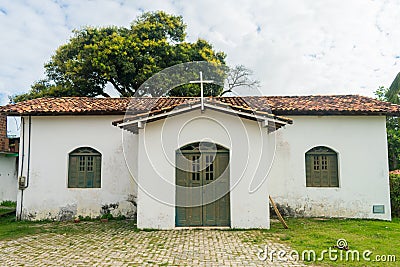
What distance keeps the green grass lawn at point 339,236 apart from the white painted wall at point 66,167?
529 centimetres

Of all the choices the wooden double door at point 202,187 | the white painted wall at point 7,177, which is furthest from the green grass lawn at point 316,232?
the white painted wall at point 7,177

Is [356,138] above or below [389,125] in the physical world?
below

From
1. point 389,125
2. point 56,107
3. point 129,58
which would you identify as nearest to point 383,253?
point 56,107

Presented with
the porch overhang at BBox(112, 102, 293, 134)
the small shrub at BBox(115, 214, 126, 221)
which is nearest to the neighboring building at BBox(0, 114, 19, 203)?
the small shrub at BBox(115, 214, 126, 221)

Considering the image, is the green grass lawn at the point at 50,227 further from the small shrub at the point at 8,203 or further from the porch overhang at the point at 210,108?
the small shrub at the point at 8,203

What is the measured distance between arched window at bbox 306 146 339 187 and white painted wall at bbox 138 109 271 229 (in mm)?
2750

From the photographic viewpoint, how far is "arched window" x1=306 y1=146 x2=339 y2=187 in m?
11.3

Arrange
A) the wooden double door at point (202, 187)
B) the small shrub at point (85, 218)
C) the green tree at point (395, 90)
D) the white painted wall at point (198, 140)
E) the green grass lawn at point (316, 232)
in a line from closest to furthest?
the green grass lawn at point (316, 232) < the white painted wall at point (198, 140) < the wooden double door at point (202, 187) < the small shrub at point (85, 218) < the green tree at point (395, 90)

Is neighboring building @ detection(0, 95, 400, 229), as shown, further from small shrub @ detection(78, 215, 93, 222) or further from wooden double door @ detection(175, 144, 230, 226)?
wooden double door @ detection(175, 144, 230, 226)

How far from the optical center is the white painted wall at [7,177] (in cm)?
1684

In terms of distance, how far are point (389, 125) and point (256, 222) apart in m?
11.5

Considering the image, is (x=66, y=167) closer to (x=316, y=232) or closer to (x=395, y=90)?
(x=316, y=232)

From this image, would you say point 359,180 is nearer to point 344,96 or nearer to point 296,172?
point 296,172

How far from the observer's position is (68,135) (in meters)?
11.4
